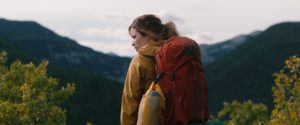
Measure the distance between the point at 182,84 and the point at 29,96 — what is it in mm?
25652

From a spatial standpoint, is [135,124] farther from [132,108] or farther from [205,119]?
[205,119]

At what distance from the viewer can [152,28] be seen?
19.5 ft

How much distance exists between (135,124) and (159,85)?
0.56 metres

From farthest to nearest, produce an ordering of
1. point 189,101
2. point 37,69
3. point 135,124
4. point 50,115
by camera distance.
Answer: point 37,69 → point 50,115 → point 135,124 → point 189,101

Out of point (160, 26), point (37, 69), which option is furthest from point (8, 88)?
point (160, 26)

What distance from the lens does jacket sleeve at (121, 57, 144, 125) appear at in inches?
225

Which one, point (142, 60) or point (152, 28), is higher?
point (152, 28)

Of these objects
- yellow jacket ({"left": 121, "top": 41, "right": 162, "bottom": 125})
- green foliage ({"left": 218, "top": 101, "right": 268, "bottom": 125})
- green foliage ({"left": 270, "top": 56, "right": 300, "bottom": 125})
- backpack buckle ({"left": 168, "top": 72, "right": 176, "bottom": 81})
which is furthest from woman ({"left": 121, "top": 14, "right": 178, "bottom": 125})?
green foliage ({"left": 218, "top": 101, "right": 268, "bottom": 125})

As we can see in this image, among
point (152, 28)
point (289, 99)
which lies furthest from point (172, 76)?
point (289, 99)

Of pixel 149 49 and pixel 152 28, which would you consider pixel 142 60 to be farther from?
pixel 152 28

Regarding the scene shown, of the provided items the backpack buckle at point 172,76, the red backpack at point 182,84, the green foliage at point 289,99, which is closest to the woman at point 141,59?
the red backpack at point 182,84

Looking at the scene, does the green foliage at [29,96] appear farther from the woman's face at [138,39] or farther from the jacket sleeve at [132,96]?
the jacket sleeve at [132,96]

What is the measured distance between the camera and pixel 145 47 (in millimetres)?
5926

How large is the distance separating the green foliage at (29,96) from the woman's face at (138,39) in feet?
72.4
